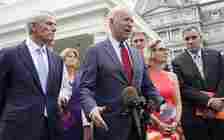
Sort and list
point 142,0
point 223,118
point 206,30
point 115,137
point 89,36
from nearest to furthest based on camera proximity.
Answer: point 115,137 → point 223,118 → point 89,36 → point 206,30 → point 142,0

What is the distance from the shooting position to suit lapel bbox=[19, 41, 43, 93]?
2758 mm

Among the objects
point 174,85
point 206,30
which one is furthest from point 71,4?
point 206,30

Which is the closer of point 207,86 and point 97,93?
point 97,93

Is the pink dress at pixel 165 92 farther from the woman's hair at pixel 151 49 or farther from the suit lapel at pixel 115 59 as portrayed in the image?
the suit lapel at pixel 115 59

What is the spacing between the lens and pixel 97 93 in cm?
262

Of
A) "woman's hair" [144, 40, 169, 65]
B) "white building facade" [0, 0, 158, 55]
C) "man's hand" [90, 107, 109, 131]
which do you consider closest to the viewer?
"man's hand" [90, 107, 109, 131]

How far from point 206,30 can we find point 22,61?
27.5 m

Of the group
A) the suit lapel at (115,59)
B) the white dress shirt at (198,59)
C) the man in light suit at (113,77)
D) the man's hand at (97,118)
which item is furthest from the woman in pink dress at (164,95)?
the man's hand at (97,118)

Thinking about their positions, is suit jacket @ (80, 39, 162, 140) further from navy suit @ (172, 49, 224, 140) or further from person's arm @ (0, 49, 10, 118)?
navy suit @ (172, 49, 224, 140)

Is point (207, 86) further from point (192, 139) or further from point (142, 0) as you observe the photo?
point (142, 0)

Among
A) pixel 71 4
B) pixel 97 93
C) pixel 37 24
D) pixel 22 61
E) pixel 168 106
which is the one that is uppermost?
pixel 71 4

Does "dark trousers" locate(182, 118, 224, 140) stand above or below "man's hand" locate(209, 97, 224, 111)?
below

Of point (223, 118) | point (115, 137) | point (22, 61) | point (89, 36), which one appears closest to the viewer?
point (115, 137)

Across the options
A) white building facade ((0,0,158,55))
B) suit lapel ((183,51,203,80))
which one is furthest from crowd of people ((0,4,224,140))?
white building facade ((0,0,158,55))
